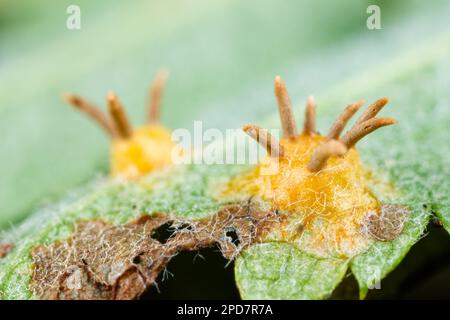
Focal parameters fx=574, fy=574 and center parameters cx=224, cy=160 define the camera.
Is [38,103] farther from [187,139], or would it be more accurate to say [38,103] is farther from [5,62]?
[187,139]

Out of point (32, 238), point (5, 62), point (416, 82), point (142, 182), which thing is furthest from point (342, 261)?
point (5, 62)

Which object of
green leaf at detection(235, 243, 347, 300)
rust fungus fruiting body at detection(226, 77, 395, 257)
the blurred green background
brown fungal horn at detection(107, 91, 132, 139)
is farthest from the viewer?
the blurred green background

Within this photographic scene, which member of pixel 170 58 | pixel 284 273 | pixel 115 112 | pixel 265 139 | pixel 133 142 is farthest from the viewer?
pixel 170 58

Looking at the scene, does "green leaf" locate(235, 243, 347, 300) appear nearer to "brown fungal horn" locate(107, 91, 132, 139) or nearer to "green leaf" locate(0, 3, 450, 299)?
"green leaf" locate(0, 3, 450, 299)

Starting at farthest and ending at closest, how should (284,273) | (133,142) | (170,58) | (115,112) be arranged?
(170,58)
(133,142)
(115,112)
(284,273)

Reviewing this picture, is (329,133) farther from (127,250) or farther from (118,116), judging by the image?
A: (118,116)

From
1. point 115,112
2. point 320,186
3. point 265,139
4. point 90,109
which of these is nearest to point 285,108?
point 265,139

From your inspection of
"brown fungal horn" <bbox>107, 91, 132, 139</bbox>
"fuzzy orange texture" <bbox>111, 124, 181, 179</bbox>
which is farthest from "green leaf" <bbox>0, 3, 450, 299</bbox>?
"brown fungal horn" <bbox>107, 91, 132, 139</bbox>
